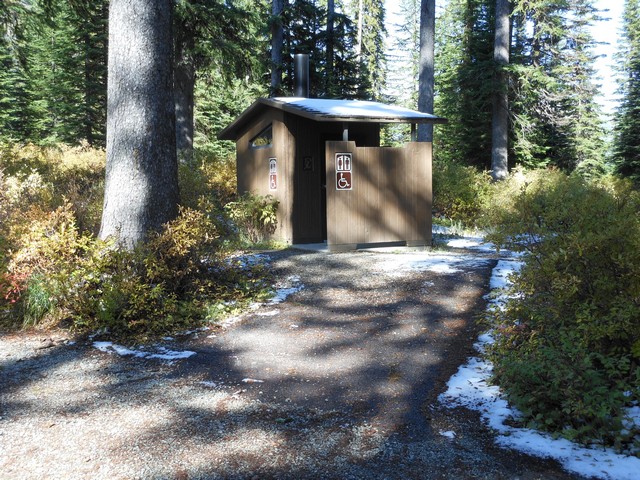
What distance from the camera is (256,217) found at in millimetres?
11906

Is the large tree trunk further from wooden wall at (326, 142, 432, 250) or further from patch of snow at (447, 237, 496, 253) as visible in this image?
patch of snow at (447, 237, 496, 253)

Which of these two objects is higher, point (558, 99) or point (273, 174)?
point (558, 99)

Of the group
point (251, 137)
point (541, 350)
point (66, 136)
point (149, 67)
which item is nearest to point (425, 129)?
point (251, 137)

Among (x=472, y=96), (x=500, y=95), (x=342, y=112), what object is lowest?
(x=342, y=112)

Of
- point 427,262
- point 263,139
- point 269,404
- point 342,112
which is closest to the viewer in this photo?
point 269,404

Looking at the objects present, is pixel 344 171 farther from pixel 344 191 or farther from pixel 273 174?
pixel 273 174

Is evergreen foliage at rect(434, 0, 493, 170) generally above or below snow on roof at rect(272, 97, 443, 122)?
above

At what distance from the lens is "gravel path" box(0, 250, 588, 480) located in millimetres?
3186

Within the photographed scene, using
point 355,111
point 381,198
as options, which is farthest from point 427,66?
point 381,198

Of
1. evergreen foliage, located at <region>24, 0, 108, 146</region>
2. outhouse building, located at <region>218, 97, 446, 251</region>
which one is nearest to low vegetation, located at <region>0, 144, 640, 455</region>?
outhouse building, located at <region>218, 97, 446, 251</region>

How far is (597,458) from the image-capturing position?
125 inches

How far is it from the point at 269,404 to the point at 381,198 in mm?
7182

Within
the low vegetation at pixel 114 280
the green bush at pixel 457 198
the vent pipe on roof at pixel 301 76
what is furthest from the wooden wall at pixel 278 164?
the green bush at pixel 457 198

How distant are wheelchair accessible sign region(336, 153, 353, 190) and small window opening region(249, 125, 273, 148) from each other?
2.51 metres
